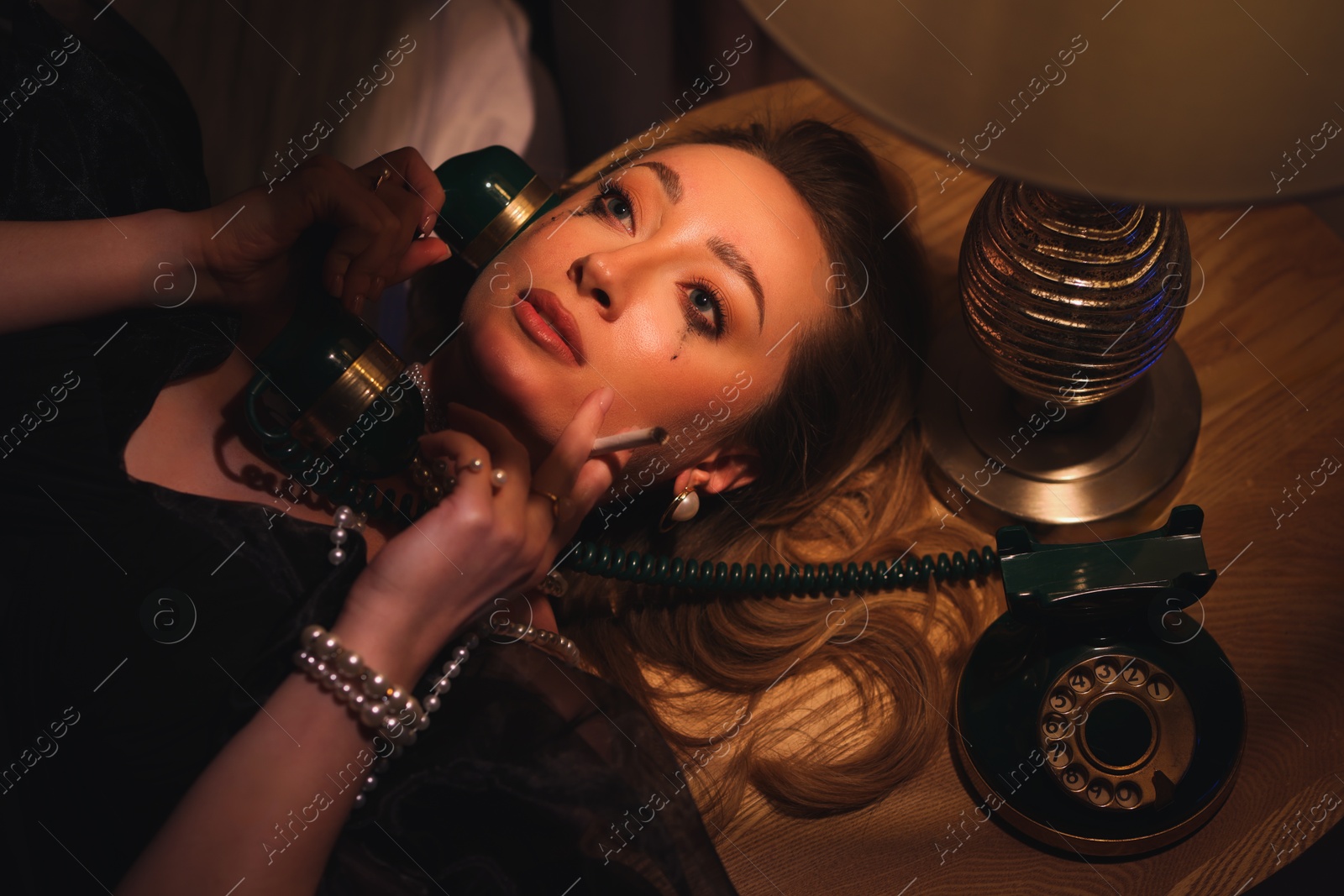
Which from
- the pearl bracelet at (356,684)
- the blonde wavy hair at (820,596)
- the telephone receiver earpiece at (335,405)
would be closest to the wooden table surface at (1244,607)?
the blonde wavy hair at (820,596)

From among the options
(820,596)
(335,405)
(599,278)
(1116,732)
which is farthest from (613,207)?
(1116,732)

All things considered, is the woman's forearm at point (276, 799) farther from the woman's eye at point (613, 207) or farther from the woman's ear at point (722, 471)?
the woman's eye at point (613, 207)

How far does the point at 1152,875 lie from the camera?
105cm

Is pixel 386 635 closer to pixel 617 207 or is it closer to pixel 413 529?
pixel 413 529

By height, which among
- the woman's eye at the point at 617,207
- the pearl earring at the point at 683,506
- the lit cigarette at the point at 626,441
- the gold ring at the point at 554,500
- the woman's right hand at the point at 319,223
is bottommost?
the pearl earring at the point at 683,506

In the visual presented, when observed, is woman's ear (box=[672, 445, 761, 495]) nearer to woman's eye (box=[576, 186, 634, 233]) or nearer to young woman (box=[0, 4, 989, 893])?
young woman (box=[0, 4, 989, 893])

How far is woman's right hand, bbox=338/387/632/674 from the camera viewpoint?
926 mm

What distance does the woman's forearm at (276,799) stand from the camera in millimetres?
860

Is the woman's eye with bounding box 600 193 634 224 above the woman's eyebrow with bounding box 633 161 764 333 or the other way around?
above

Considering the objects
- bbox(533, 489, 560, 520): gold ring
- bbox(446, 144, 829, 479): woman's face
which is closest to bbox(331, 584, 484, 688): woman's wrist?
bbox(533, 489, 560, 520): gold ring

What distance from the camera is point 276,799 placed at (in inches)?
34.7

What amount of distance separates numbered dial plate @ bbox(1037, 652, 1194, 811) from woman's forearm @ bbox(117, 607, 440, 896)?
676mm

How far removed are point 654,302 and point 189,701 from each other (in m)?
0.63

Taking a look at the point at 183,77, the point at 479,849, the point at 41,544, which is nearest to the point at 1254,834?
the point at 479,849
